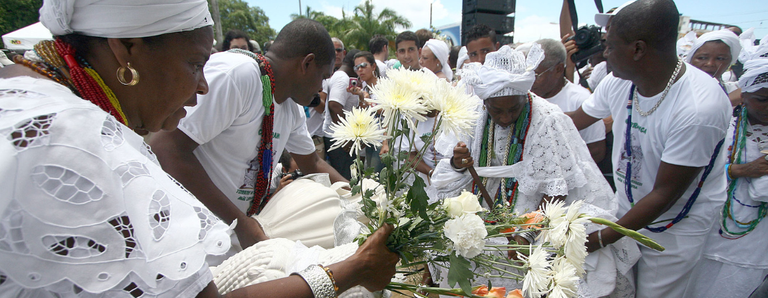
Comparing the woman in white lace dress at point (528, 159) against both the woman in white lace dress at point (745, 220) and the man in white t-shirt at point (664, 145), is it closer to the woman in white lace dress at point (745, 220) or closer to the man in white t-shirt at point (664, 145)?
the man in white t-shirt at point (664, 145)

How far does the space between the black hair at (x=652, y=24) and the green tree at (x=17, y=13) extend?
25.9 m

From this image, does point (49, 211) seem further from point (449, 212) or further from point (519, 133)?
point (519, 133)

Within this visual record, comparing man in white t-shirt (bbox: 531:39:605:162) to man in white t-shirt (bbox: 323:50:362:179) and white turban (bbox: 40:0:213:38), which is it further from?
white turban (bbox: 40:0:213:38)

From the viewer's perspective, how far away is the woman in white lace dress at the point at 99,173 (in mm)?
775

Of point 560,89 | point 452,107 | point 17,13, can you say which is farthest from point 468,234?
point 17,13

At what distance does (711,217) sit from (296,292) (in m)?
2.69

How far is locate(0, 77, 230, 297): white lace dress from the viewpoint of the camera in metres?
0.77

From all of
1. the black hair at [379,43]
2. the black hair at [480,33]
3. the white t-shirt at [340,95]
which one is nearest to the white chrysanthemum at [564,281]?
the white t-shirt at [340,95]

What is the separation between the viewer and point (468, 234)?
1.17 meters

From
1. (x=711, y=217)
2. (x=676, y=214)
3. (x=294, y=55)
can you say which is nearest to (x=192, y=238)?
(x=294, y=55)

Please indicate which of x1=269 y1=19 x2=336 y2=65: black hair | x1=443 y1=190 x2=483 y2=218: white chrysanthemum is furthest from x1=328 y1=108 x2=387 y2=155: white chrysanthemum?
x1=269 y1=19 x2=336 y2=65: black hair

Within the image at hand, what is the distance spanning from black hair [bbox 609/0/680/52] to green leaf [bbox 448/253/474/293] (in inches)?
77.8

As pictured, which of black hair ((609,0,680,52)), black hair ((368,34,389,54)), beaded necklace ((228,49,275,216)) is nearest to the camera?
beaded necklace ((228,49,275,216))

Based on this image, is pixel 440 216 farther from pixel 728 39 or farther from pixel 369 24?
pixel 369 24
